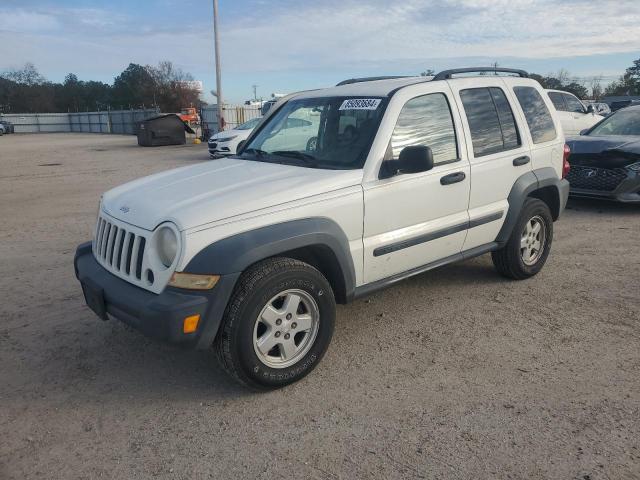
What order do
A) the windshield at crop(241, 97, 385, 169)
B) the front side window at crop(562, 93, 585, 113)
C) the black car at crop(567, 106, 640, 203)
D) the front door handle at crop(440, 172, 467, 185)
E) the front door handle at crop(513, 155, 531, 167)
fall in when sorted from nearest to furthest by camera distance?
the windshield at crop(241, 97, 385, 169)
the front door handle at crop(440, 172, 467, 185)
the front door handle at crop(513, 155, 531, 167)
the black car at crop(567, 106, 640, 203)
the front side window at crop(562, 93, 585, 113)

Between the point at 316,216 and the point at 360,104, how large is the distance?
115 centimetres

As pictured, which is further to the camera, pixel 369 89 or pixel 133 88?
pixel 133 88

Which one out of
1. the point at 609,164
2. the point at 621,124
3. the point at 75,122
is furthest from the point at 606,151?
the point at 75,122

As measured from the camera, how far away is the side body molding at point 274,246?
306 cm

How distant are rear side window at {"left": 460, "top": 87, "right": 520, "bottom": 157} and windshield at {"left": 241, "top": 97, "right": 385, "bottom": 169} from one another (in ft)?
3.11

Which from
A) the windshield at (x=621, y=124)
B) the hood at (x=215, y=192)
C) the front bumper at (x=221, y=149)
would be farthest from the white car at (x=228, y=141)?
the hood at (x=215, y=192)

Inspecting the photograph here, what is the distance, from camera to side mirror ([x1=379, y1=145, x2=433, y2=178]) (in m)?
3.67

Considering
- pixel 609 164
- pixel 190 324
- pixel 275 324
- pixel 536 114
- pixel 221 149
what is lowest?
pixel 275 324

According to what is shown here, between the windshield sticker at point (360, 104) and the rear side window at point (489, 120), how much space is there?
Result: 85 cm

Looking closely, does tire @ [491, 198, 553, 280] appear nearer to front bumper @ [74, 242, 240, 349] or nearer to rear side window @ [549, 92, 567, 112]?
front bumper @ [74, 242, 240, 349]

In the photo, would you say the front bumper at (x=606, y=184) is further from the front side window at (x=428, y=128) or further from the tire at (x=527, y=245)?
the front side window at (x=428, y=128)

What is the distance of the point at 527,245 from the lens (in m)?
5.23

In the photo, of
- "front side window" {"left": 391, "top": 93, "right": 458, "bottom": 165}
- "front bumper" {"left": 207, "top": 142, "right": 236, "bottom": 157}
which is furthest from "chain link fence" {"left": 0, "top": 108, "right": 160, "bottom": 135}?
"front side window" {"left": 391, "top": 93, "right": 458, "bottom": 165}

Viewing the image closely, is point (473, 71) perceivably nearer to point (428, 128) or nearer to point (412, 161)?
point (428, 128)
